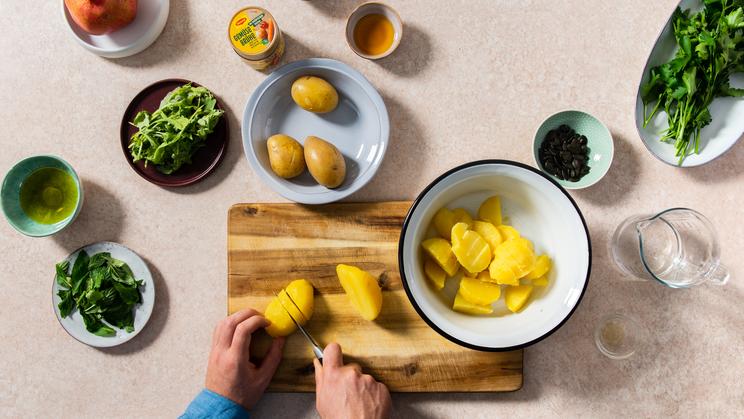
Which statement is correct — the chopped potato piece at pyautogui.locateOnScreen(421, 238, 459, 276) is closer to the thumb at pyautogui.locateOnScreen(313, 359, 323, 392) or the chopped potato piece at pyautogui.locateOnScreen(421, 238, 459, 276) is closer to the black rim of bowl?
the black rim of bowl

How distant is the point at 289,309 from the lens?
4.01 ft

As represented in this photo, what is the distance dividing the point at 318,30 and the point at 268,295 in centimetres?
69

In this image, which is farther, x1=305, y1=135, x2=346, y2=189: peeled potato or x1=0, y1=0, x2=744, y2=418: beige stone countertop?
x1=0, y1=0, x2=744, y2=418: beige stone countertop

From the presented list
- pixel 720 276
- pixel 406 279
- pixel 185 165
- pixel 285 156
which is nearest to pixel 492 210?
pixel 406 279

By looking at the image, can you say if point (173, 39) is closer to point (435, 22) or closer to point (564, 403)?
point (435, 22)

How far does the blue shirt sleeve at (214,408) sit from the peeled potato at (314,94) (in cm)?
74

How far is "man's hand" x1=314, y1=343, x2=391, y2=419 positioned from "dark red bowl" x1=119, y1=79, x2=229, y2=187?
1.80ft

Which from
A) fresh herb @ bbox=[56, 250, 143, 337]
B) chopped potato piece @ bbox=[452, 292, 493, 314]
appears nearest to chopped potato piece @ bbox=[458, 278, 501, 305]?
chopped potato piece @ bbox=[452, 292, 493, 314]

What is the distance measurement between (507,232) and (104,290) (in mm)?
994

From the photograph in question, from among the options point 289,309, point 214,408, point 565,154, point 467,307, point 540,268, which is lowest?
point 214,408

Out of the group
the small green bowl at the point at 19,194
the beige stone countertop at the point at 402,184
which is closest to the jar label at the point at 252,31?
the beige stone countertop at the point at 402,184

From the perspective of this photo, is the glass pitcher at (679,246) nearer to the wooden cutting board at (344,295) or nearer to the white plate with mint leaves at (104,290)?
the wooden cutting board at (344,295)

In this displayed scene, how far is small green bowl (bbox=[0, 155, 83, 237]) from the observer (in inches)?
50.4

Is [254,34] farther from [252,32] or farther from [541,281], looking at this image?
[541,281]
